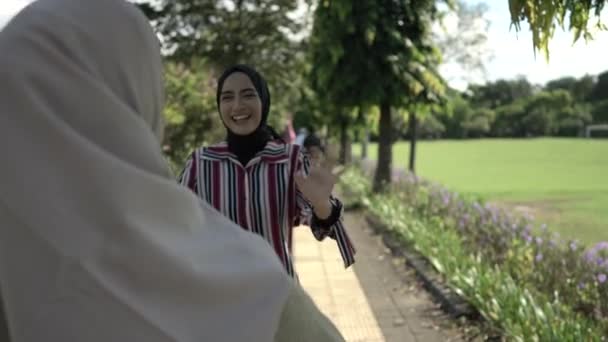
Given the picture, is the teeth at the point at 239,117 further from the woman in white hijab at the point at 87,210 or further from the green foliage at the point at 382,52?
the green foliage at the point at 382,52

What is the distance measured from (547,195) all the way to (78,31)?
1682 centimetres

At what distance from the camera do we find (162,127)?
123cm

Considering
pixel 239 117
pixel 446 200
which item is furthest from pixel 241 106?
pixel 446 200

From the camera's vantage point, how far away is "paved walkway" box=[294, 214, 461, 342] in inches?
211

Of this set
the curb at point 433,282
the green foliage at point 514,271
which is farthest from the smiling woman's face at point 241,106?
the curb at point 433,282

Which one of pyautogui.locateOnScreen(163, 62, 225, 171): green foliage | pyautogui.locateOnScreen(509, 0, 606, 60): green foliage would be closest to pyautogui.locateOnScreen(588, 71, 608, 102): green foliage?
pyautogui.locateOnScreen(163, 62, 225, 171): green foliage

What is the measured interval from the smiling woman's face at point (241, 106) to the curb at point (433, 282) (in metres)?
3.29

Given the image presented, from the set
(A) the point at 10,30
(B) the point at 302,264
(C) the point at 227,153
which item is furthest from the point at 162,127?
(B) the point at 302,264

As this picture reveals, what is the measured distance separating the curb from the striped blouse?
3112mm

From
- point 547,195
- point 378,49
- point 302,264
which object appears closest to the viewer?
point 302,264

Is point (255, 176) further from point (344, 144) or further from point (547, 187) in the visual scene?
point (344, 144)

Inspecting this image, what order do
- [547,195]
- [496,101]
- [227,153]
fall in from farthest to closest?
[496,101] < [547,195] < [227,153]

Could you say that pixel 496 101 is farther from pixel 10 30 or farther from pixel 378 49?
pixel 10 30

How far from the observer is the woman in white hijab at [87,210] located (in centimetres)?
101
